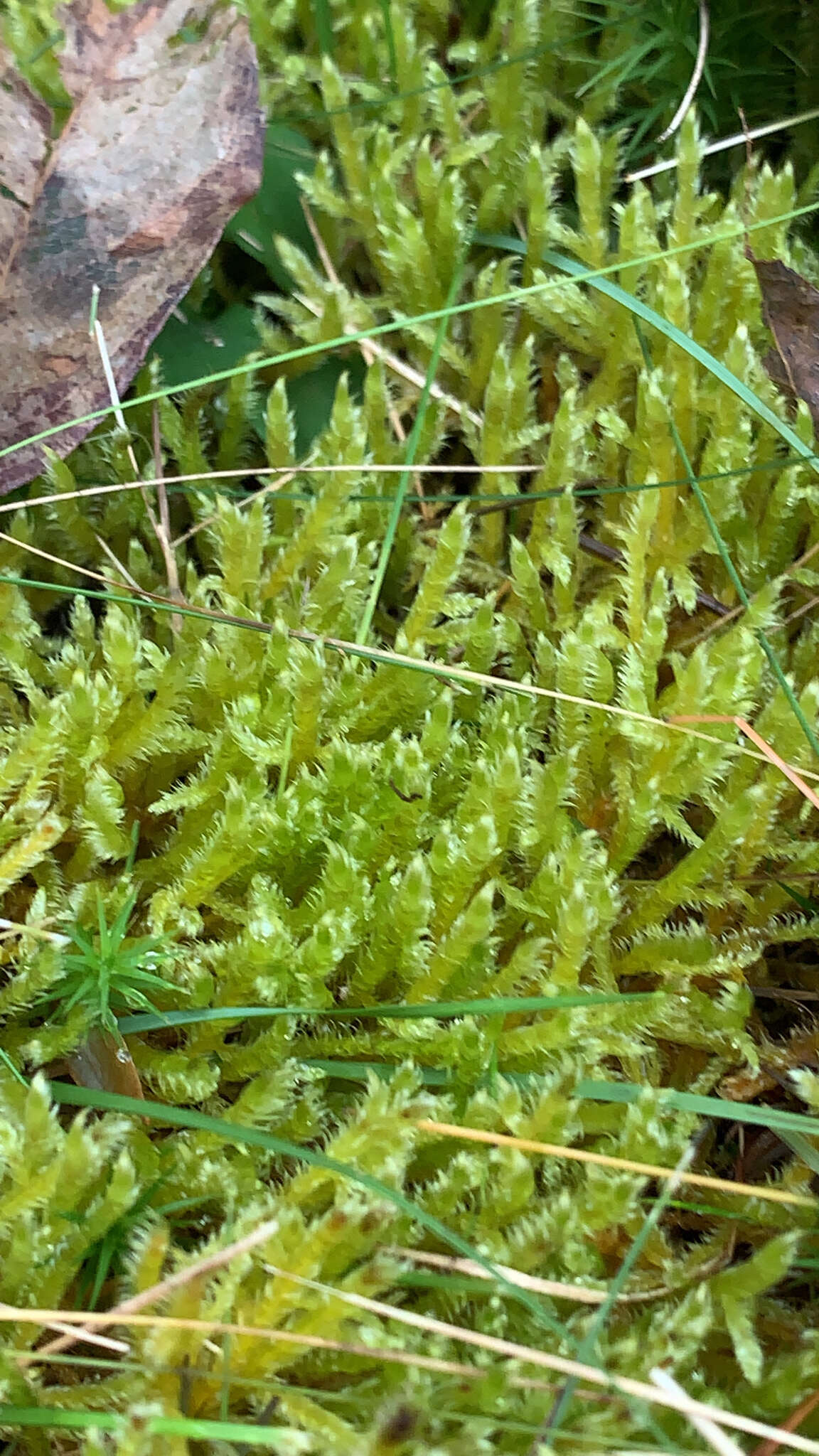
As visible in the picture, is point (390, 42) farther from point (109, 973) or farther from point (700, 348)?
point (109, 973)

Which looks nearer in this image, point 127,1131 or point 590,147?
point 127,1131

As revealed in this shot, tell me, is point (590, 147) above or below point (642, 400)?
above

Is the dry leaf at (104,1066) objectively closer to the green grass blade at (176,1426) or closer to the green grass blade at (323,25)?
the green grass blade at (176,1426)

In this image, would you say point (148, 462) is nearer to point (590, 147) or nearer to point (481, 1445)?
point (590, 147)

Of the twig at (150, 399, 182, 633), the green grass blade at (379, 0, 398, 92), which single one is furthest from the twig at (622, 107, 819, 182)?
the twig at (150, 399, 182, 633)

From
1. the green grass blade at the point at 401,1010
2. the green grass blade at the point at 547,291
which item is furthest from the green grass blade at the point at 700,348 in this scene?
the green grass blade at the point at 401,1010

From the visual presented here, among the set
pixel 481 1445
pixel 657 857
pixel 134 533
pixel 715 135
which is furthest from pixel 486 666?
pixel 715 135

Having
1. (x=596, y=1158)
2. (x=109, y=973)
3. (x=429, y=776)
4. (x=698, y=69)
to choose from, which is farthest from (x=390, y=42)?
(x=596, y=1158)
